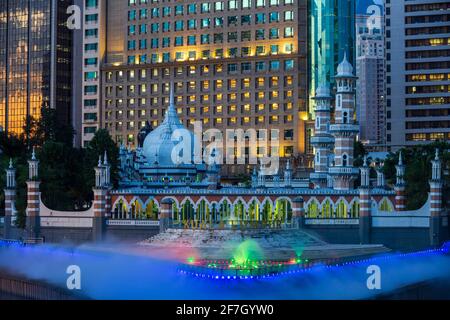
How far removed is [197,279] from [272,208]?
29514mm

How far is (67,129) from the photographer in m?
146

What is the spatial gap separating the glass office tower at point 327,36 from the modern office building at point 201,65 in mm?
1942

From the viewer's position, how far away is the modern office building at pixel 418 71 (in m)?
156

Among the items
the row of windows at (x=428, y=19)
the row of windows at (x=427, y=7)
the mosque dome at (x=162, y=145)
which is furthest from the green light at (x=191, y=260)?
the row of windows at (x=427, y=7)

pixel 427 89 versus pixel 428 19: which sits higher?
pixel 428 19

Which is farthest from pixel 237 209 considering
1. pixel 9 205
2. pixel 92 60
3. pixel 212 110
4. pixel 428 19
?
pixel 92 60

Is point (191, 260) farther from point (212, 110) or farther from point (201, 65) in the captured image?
point (201, 65)

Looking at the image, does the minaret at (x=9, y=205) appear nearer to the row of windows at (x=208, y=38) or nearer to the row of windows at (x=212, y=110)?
the row of windows at (x=212, y=110)

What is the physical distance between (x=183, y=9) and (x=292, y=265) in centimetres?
11120

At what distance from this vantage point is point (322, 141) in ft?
328

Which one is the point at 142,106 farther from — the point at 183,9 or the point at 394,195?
the point at 394,195
